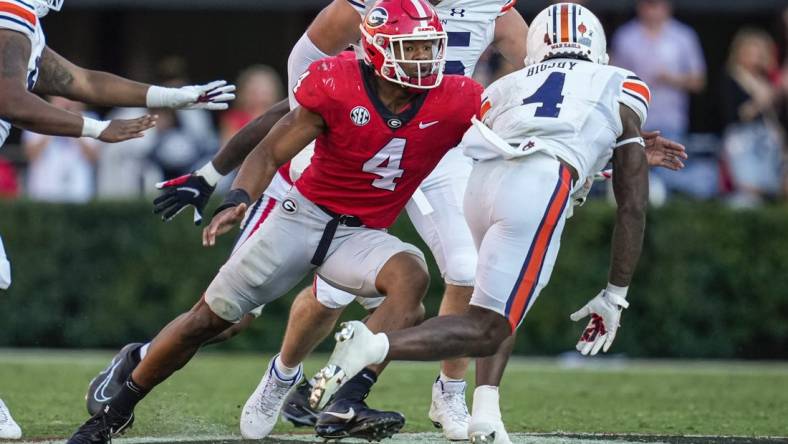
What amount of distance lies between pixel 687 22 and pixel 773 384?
7.57 m

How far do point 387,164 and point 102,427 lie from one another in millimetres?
1663

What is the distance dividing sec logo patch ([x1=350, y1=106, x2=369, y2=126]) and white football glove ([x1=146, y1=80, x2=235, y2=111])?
0.94 meters

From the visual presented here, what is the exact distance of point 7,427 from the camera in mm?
6711

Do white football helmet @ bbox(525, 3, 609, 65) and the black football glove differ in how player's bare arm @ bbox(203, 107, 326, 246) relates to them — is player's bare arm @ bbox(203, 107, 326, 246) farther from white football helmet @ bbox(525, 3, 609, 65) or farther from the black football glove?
white football helmet @ bbox(525, 3, 609, 65)

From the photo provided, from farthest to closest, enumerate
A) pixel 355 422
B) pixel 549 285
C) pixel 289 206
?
pixel 549 285 < pixel 289 206 < pixel 355 422

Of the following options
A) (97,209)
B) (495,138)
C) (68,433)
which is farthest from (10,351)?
(495,138)

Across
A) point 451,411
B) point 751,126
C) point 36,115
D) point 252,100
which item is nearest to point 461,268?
point 451,411

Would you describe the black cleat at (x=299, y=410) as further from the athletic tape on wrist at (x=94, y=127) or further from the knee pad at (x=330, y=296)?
the athletic tape on wrist at (x=94, y=127)

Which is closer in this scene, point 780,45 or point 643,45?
point 643,45

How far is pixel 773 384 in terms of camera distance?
9742 millimetres

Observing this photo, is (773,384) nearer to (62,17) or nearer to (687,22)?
(687,22)

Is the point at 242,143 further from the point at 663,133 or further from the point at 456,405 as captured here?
the point at 663,133

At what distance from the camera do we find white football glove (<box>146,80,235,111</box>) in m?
6.86

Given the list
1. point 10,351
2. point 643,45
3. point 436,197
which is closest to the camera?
point 436,197
